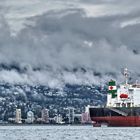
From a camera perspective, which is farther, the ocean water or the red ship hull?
the red ship hull

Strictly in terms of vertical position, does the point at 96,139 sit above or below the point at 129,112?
below

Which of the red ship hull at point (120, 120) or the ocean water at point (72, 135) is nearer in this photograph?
the ocean water at point (72, 135)

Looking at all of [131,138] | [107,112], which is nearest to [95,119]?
[107,112]

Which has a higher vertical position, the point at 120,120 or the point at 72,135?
the point at 120,120

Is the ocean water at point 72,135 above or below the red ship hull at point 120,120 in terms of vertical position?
below

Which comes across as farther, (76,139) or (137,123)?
(137,123)

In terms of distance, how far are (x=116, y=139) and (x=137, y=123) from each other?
265 feet

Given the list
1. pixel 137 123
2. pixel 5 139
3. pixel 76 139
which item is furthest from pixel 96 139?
pixel 137 123

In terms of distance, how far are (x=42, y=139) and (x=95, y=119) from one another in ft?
286

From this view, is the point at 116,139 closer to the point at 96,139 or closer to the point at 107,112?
the point at 96,139

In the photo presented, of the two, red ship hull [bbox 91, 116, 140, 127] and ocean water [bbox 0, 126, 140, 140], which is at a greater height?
red ship hull [bbox 91, 116, 140, 127]

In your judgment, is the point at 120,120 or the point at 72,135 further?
the point at 120,120

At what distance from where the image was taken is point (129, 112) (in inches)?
7736

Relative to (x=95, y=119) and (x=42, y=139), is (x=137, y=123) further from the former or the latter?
(x=42, y=139)
